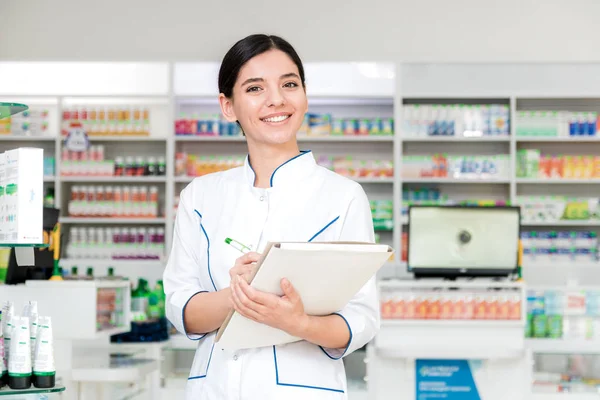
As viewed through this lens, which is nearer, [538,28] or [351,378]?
[351,378]

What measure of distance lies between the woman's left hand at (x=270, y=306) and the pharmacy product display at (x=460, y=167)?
5551 mm

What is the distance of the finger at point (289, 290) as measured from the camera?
140 cm

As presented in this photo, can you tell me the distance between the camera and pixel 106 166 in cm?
709

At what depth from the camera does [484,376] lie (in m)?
4.09

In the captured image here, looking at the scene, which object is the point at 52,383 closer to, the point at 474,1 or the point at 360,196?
the point at 360,196

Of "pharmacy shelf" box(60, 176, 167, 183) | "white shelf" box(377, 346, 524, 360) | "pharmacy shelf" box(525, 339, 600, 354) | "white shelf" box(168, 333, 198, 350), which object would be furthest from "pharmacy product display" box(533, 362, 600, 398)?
"pharmacy shelf" box(60, 176, 167, 183)

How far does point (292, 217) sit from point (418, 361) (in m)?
2.71

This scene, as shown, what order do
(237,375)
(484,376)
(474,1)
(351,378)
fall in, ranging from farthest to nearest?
1. (474,1)
2. (351,378)
3. (484,376)
4. (237,375)

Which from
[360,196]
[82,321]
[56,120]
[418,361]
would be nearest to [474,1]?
[56,120]

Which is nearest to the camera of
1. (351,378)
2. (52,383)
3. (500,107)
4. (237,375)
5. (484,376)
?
(237,375)

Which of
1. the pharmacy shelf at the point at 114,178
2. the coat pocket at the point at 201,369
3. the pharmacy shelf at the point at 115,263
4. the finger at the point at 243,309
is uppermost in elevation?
the pharmacy shelf at the point at 114,178

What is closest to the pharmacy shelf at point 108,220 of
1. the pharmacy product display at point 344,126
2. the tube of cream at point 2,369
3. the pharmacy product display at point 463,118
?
the pharmacy product display at point 344,126

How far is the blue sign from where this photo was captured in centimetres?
409

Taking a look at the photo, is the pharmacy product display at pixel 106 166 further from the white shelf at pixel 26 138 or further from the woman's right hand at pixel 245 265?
the woman's right hand at pixel 245 265
